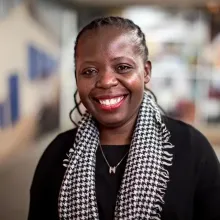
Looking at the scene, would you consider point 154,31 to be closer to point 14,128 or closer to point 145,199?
point 14,128

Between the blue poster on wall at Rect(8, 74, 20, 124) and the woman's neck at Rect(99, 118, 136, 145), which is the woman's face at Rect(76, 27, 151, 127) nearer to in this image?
the woman's neck at Rect(99, 118, 136, 145)

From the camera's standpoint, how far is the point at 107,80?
0.76 meters

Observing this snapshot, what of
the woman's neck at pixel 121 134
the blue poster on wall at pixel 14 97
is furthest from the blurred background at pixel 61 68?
the woman's neck at pixel 121 134

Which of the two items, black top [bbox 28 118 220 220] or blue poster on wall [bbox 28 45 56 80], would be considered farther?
blue poster on wall [bbox 28 45 56 80]

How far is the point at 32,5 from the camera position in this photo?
67.3 inches

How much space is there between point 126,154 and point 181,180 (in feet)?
0.49

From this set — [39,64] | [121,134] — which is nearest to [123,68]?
[121,134]

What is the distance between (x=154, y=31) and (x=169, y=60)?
0.22 meters

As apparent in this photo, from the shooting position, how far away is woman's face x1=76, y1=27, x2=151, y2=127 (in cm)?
76

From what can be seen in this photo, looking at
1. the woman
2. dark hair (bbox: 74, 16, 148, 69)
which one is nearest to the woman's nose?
the woman

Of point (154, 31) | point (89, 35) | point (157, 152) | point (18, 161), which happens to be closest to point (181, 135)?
point (157, 152)

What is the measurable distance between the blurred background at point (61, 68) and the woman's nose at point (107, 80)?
81 cm

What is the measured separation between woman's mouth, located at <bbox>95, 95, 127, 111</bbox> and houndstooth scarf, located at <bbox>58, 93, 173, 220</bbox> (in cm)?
9

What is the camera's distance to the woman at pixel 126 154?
0.77 m
